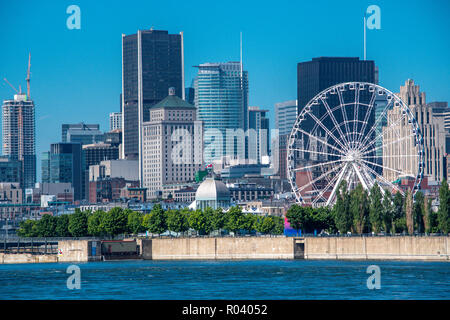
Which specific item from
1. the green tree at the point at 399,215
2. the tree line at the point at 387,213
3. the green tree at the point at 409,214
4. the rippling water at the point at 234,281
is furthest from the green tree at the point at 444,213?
the rippling water at the point at 234,281

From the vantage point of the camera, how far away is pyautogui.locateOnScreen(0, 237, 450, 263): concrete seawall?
155 m

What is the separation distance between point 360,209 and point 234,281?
51.8 meters

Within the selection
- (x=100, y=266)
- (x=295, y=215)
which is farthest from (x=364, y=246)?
(x=100, y=266)

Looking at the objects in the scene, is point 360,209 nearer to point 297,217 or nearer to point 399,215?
point 399,215

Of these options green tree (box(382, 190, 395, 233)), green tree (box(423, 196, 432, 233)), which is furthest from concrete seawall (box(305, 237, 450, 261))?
green tree (box(423, 196, 432, 233))

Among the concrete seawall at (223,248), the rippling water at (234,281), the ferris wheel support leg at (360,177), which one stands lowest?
the rippling water at (234,281)

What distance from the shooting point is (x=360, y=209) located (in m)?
171

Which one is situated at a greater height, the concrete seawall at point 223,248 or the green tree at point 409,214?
the green tree at point 409,214

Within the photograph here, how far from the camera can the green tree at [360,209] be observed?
170750 millimetres

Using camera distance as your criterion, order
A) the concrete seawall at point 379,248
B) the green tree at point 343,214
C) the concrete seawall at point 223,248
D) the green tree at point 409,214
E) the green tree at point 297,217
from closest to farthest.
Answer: the concrete seawall at point 379,248 < the green tree at point 409,214 < the green tree at point 343,214 < the concrete seawall at point 223,248 < the green tree at point 297,217

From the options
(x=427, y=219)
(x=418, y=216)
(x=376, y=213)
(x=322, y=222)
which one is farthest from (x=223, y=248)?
(x=427, y=219)

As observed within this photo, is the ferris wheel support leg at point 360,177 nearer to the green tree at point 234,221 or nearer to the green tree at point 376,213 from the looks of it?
the green tree at point 376,213

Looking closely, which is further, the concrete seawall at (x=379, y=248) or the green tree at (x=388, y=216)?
the green tree at (x=388, y=216)

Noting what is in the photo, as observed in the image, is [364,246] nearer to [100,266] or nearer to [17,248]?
[100,266]
